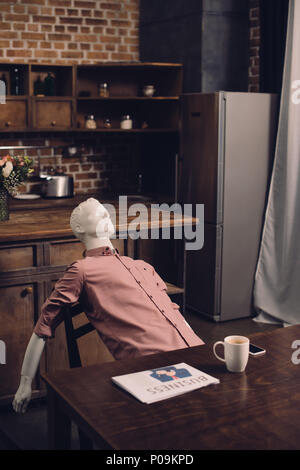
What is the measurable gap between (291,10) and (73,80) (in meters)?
1.77

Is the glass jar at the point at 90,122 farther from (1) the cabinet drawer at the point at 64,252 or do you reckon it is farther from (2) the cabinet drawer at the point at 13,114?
(1) the cabinet drawer at the point at 64,252

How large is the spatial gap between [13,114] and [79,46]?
1.02m

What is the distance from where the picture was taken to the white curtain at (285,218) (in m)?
4.62

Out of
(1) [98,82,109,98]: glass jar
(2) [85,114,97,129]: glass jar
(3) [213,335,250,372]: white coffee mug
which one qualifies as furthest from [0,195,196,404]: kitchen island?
(1) [98,82,109,98]: glass jar

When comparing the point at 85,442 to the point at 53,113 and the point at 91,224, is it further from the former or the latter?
the point at 53,113

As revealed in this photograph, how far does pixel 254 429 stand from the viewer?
59.4 inches

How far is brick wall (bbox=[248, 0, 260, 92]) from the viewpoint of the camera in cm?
521

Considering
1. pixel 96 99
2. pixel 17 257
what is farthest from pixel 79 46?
pixel 17 257

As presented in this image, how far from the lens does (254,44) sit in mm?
5258

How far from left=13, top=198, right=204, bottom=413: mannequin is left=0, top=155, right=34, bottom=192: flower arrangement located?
127cm

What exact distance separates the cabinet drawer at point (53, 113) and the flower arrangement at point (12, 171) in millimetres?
1441
